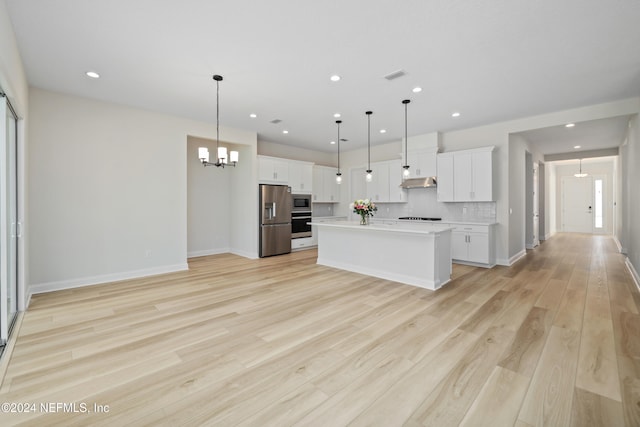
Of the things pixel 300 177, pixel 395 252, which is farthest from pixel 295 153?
pixel 395 252

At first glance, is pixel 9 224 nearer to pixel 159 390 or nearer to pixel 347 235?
pixel 159 390

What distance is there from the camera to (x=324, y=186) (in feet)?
27.6

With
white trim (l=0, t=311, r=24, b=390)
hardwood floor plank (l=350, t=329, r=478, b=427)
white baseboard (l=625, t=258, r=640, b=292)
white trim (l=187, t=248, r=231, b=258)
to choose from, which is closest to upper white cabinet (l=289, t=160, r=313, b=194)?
white trim (l=187, t=248, r=231, b=258)

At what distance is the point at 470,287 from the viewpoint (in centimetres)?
425

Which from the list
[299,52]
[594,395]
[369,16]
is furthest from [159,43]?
[594,395]

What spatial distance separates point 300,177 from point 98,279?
15.6 feet

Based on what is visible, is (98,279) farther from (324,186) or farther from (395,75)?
(324,186)

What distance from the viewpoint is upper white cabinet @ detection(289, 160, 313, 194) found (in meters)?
7.35

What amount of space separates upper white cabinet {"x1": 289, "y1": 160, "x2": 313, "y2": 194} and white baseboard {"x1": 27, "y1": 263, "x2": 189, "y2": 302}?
3.28 meters

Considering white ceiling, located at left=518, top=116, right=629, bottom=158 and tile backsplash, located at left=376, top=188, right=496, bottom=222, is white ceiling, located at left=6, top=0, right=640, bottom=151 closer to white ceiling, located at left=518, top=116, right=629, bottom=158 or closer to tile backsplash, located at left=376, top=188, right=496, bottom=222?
white ceiling, located at left=518, top=116, right=629, bottom=158

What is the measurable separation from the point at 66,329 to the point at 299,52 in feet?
12.4

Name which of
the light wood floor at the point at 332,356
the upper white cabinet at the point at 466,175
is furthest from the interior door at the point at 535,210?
the light wood floor at the point at 332,356

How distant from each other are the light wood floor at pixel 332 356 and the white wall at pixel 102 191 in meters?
0.64

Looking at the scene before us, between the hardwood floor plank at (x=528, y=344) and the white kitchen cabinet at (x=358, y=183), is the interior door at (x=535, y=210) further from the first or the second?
the hardwood floor plank at (x=528, y=344)
